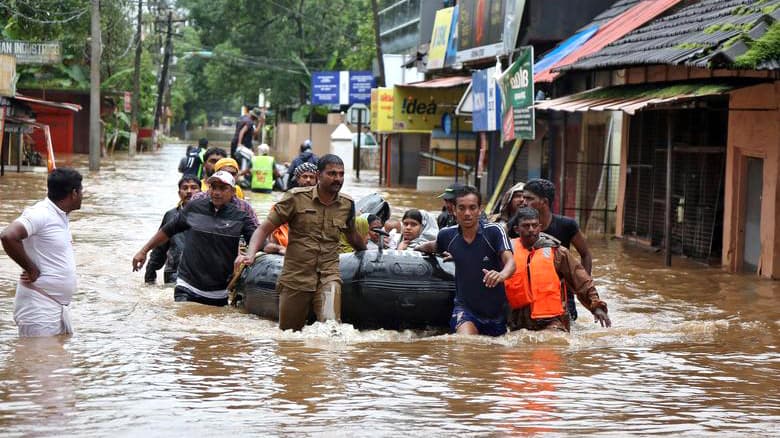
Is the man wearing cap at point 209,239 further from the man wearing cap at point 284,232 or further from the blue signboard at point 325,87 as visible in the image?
the blue signboard at point 325,87

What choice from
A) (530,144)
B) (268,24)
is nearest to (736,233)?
(530,144)

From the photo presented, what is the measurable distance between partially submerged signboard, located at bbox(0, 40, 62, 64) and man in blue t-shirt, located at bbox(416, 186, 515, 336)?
92.5 feet

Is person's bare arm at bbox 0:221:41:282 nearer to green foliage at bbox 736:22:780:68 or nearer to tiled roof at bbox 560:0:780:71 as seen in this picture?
green foliage at bbox 736:22:780:68

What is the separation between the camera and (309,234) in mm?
9133

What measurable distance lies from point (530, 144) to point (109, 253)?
11.6 metres

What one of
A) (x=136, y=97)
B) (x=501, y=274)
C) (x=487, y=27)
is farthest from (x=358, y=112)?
(x=501, y=274)

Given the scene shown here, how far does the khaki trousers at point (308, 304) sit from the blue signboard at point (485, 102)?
15057 mm

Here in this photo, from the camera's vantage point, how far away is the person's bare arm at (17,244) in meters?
7.79

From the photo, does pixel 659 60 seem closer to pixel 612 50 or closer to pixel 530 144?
pixel 612 50

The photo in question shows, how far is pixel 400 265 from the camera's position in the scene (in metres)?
10.2

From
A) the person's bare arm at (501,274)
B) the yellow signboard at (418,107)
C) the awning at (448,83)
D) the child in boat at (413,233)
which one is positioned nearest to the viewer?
the person's bare arm at (501,274)

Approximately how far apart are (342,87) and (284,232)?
142 feet

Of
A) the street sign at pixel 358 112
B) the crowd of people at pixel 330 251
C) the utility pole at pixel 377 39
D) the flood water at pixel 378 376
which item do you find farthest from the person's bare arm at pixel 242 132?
the crowd of people at pixel 330 251

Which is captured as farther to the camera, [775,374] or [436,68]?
[436,68]
